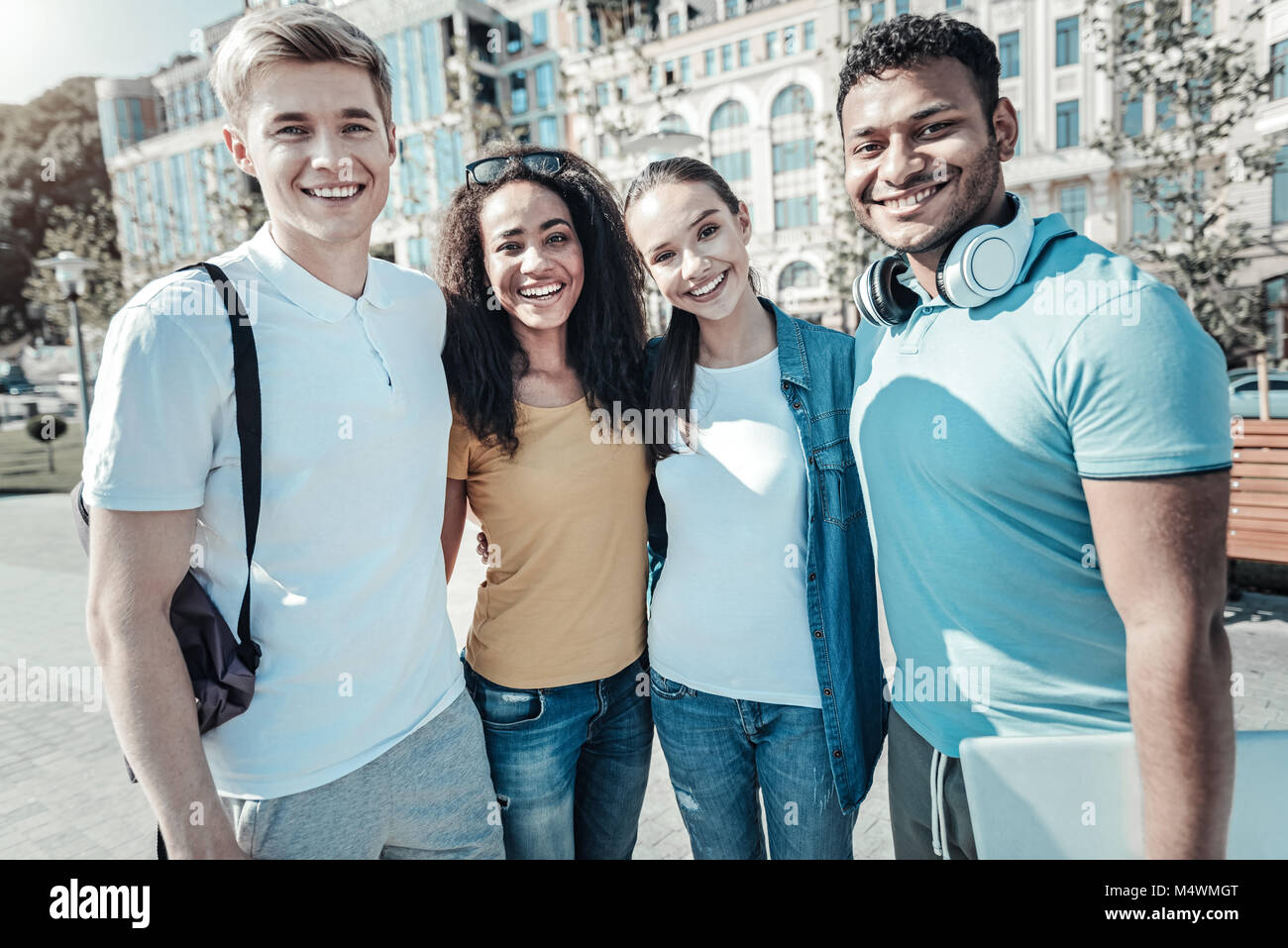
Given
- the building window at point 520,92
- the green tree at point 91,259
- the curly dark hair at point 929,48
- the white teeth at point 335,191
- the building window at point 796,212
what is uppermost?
the building window at point 520,92

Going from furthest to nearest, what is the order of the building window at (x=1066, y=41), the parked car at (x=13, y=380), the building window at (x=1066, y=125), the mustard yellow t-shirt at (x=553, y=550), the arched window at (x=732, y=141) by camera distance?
the parked car at (x=13, y=380) < the arched window at (x=732, y=141) < the building window at (x=1066, y=125) < the building window at (x=1066, y=41) < the mustard yellow t-shirt at (x=553, y=550)

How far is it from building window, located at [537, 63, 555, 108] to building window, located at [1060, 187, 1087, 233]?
24.3 metres

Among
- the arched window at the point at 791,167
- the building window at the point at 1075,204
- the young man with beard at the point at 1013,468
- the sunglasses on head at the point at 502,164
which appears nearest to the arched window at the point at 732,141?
the arched window at the point at 791,167

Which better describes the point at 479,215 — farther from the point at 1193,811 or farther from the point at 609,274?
the point at 1193,811

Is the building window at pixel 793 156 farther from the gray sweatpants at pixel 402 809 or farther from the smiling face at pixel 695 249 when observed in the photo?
the gray sweatpants at pixel 402 809

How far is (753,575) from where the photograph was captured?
2314 millimetres

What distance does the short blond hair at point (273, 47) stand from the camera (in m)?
1.81

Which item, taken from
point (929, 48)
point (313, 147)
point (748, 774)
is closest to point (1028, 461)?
point (929, 48)

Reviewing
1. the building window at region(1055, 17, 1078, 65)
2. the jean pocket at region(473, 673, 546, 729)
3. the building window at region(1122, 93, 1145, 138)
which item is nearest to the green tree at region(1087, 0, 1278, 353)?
the jean pocket at region(473, 673, 546, 729)

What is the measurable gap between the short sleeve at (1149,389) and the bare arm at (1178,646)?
0.15 ft

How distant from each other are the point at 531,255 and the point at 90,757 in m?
4.28

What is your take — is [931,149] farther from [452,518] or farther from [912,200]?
[452,518]
